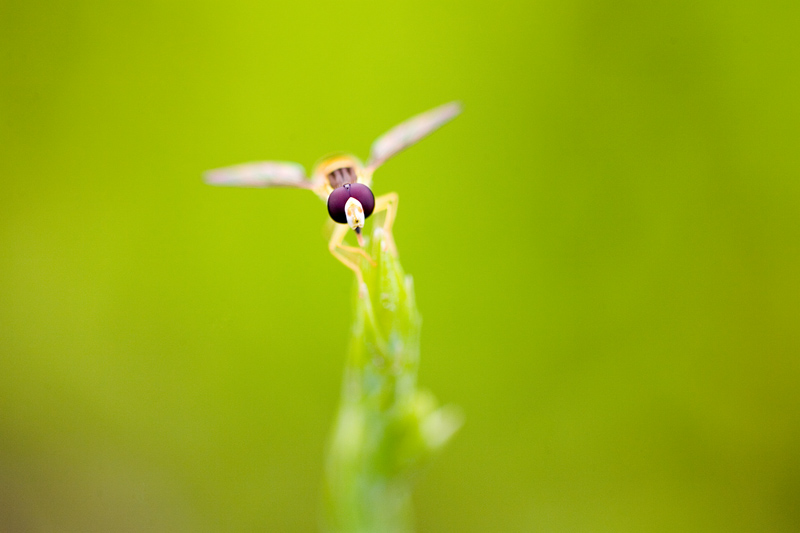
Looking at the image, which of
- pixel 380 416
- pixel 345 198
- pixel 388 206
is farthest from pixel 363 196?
pixel 380 416

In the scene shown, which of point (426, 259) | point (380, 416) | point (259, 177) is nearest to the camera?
point (259, 177)

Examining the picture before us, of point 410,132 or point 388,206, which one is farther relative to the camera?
point 388,206

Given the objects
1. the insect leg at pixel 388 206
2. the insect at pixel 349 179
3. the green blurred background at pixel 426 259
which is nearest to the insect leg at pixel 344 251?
the insect at pixel 349 179

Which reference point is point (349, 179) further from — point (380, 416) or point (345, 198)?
point (380, 416)

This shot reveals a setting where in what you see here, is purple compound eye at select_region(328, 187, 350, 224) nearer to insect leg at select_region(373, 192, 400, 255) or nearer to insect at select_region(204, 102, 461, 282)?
insect at select_region(204, 102, 461, 282)

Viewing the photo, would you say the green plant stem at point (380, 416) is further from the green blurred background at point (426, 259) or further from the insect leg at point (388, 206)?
the green blurred background at point (426, 259)

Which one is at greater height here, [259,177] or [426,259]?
[426,259]

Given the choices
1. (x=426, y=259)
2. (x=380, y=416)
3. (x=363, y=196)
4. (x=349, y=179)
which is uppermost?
(x=426, y=259)
